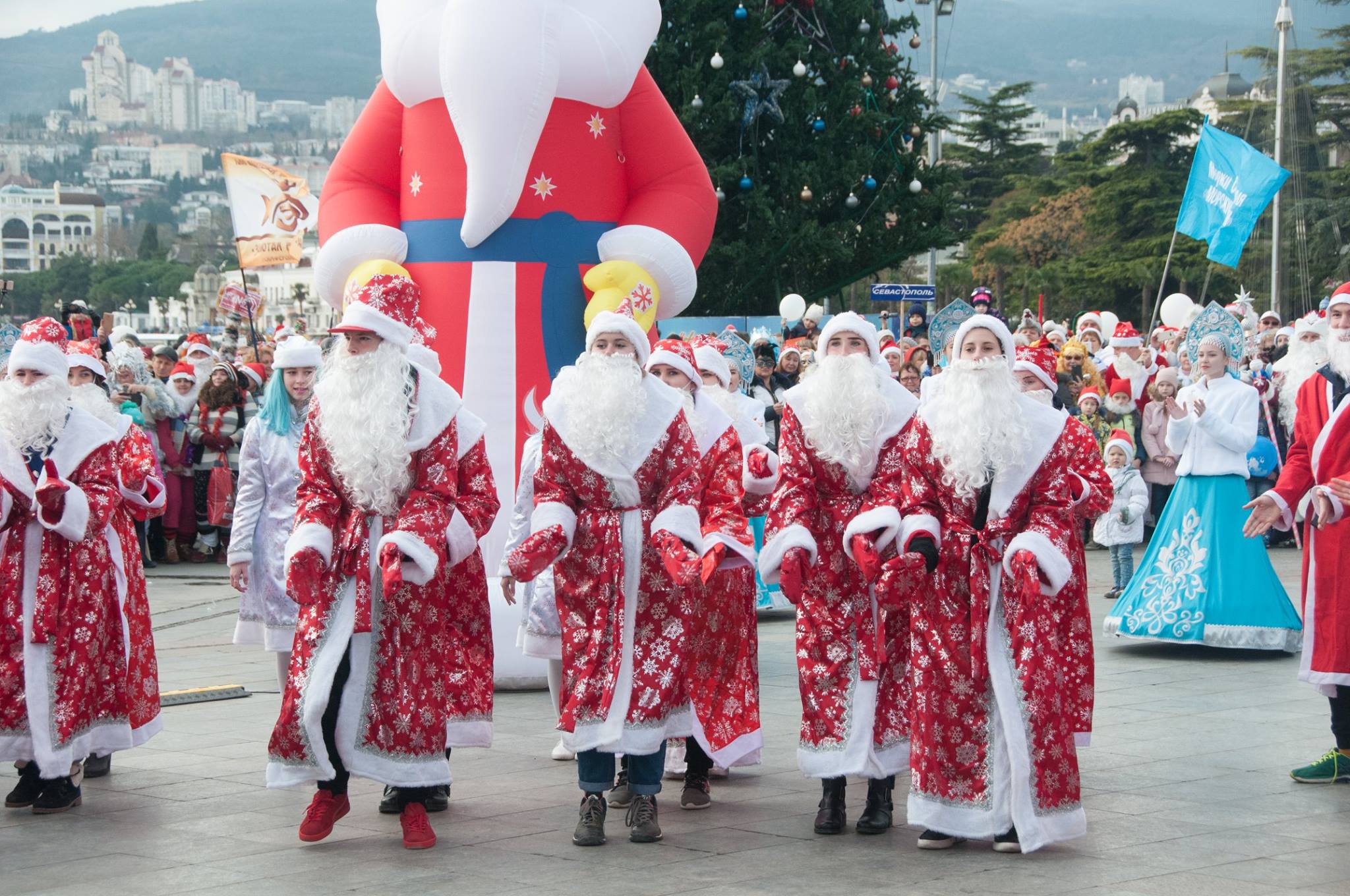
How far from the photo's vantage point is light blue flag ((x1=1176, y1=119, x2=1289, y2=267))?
59.0 feet

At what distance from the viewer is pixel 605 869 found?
5574 mm

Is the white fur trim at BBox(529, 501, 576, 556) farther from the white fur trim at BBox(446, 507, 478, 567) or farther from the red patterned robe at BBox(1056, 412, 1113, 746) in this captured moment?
the red patterned robe at BBox(1056, 412, 1113, 746)

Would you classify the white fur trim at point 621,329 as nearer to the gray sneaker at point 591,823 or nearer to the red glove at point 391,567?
the red glove at point 391,567

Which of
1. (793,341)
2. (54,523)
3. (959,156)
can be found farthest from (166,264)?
(54,523)

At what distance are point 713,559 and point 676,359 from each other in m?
1.00

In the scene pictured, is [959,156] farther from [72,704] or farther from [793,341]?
[72,704]

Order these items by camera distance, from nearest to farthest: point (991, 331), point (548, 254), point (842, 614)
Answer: point (991, 331) < point (842, 614) < point (548, 254)

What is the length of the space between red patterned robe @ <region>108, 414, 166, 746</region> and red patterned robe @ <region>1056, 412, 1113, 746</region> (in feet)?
11.8

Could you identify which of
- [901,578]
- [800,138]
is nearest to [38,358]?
[901,578]

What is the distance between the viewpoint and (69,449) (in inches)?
265

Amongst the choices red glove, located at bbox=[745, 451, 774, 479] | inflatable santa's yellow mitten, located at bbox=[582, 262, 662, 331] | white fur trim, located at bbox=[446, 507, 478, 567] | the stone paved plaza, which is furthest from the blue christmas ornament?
white fur trim, located at bbox=[446, 507, 478, 567]

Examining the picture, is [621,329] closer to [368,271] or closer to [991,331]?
[991,331]

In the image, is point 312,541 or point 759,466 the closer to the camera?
point 312,541

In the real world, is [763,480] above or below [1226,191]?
below
